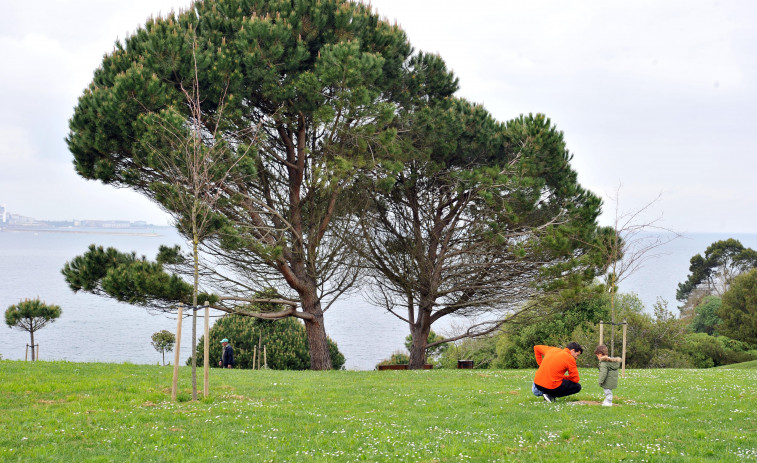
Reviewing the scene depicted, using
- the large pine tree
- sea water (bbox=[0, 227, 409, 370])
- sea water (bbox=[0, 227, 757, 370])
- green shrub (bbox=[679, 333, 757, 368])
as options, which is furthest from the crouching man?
green shrub (bbox=[679, 333, 757, 368])

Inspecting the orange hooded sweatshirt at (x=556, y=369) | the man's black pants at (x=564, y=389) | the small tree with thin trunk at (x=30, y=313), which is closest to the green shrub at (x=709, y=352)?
the man's black pants at (x=564, y=389)

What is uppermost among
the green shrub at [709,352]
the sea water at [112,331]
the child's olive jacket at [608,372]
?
the child's olive jacket at [608,372]

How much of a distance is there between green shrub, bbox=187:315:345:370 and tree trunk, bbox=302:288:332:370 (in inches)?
280

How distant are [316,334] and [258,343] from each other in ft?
26.3

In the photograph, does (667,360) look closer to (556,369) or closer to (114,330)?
(556,369)

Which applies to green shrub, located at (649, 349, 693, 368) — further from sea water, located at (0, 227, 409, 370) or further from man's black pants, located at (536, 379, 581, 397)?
man's black pants, located at (536, 379, 581, 397)

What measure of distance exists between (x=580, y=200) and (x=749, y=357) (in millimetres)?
22530

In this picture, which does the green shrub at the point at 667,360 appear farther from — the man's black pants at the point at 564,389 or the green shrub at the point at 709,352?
the man's black pants at the point at 564,389

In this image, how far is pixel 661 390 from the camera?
1222 centimetres

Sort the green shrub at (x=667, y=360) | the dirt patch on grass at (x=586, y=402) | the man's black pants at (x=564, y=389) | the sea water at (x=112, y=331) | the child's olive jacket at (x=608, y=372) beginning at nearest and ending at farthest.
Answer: the child's olive jacket at (x=608, y=372)
the dirt patch on grass at (x=586, y=402)
the man's black pants at (x=564, y=389)
the green shrub at (x=667, y=360)
the sea water at (x=112, y=331)

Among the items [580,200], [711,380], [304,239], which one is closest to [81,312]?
[304,239]

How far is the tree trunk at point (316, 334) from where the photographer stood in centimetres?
2023

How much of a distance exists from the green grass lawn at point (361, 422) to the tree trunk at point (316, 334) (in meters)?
6.88

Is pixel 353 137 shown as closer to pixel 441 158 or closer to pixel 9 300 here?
pixel 441 158
